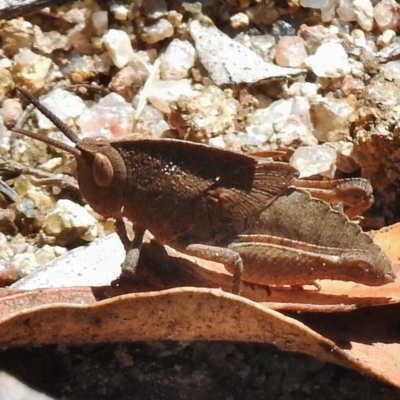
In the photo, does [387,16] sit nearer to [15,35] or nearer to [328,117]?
[328,117]

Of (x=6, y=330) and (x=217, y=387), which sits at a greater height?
(x=6, y=330)

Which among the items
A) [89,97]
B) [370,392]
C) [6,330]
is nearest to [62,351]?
[6,330]

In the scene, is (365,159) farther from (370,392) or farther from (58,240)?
(58,240)

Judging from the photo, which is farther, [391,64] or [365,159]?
[391,64]

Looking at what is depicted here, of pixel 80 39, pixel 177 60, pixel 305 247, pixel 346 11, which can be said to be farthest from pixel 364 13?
pixel 305 247

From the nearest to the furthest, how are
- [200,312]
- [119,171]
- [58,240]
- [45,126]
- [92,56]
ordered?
[200,312], [119,171], [58,240], [45,126], [92,56]

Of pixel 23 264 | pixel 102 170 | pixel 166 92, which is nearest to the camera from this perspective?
pixel 102 170

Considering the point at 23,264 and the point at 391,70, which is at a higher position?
the point at 391,70

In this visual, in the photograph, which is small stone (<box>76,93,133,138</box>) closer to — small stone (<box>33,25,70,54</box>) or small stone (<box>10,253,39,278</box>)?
small stone (<box>33,25,70,54</box>)
